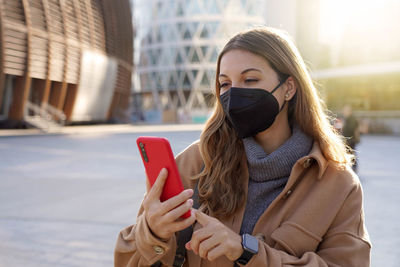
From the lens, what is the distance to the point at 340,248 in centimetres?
178

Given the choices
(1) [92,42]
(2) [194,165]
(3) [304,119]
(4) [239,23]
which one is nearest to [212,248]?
(2) [194,165]

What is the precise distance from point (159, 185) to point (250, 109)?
67 centimetres

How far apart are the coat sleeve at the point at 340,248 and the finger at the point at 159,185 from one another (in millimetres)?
453

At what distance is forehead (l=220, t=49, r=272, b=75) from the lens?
76.4 inches

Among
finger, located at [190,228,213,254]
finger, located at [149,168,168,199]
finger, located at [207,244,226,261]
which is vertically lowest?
finger, located at [207,244,226,261]

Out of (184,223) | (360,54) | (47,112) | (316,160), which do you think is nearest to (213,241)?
(184,223)

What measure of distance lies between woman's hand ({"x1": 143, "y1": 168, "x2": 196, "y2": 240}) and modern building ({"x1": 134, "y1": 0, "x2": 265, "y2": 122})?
238ft

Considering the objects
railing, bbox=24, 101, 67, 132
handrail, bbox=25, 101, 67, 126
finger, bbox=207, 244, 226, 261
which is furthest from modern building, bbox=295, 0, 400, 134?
finger, bbox=207, 244, 226, 261

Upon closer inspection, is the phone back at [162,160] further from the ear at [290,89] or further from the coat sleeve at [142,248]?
the ear at [290,89]

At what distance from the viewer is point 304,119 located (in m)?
2.12

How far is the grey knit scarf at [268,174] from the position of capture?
1.97 m

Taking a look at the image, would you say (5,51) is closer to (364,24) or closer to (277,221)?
(364,24)

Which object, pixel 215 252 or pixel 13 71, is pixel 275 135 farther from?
pixel 13 71

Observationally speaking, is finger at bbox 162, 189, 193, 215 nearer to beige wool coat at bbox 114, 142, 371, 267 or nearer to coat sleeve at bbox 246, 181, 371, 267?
beige wool coat at bbox 114, 142, 371, 267
